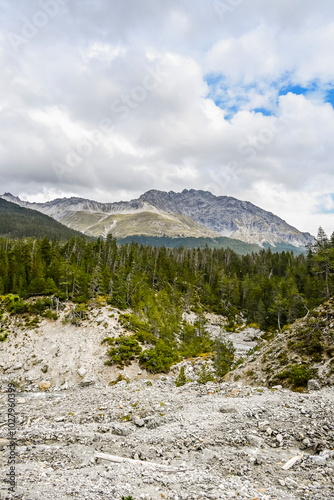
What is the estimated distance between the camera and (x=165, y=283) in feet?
303

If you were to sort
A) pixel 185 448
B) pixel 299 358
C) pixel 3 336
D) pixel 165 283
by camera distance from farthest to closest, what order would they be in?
pixel 165 283, pixel 3 336, pixel 299 358, pixel 185 448

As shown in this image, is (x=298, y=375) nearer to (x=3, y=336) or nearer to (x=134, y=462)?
(x=134, y=462)

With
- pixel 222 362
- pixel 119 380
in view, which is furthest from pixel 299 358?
pixel 119 380

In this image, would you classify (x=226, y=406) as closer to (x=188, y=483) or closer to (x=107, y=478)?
(x=188, y=483)

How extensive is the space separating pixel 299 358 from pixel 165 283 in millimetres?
67706

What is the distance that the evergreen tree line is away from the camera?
202 feet

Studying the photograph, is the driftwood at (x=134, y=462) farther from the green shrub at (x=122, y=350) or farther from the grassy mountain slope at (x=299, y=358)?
the green shrub at (x=122, y=350)

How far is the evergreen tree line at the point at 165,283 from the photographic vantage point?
202 feet

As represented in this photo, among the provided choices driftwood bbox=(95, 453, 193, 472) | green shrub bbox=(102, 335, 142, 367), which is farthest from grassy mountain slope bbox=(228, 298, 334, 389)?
green shrub bbox=(102, 335, 142, 367)

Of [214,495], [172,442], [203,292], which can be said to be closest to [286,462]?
[214,495]

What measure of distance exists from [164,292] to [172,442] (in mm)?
66419

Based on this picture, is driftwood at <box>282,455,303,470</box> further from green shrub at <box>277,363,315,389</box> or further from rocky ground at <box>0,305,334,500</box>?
green shrub at <box>277,363,315,389</box>

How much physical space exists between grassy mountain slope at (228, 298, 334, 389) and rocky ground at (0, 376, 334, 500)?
7.52 feet

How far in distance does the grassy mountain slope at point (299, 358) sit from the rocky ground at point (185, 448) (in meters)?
2.29
